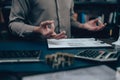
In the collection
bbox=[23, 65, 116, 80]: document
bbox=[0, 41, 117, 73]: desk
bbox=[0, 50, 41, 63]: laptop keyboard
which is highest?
bbox=[0, 50, 41, 63]: laptop keyboard

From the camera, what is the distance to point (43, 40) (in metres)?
1.12

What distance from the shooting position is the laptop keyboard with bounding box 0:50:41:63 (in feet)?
2.76

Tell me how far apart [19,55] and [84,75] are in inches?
9.2

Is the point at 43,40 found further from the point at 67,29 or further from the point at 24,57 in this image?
the point at 67,29

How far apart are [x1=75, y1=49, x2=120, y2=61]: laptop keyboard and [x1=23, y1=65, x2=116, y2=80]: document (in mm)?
31

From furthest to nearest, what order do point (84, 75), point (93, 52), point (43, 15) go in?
point (43, 15) → point (93, 52) → point (84, 75)

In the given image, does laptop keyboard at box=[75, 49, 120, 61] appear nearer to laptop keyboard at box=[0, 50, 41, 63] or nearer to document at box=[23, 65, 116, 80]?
document at box=[23, 65, 116, 80]

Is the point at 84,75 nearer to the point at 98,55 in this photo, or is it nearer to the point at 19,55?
the point at 98,55

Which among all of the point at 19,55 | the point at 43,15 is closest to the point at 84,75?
the point at 19,55

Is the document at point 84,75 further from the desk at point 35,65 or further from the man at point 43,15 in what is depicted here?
the man at point 43,15

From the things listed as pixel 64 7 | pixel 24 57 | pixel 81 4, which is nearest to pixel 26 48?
pixel 24 57

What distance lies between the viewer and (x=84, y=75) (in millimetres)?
808

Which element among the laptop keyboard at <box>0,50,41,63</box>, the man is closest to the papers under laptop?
the laptop keyboard at <box>0,50,41,63</box>

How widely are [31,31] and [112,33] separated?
5.08 ft
